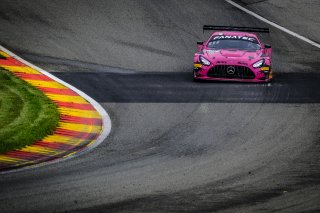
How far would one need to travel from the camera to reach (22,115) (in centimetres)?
1555

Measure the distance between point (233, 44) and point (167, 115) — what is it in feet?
19.2

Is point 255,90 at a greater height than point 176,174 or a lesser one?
greater

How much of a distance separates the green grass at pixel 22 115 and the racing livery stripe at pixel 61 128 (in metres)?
0.15

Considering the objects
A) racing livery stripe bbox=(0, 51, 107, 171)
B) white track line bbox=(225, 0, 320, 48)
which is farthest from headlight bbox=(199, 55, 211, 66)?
white track line bbox=(225, 0, 320, 48)

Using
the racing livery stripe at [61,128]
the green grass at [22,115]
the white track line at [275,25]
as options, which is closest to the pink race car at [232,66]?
the racing livery stripe at [61,128]

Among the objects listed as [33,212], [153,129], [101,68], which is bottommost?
[33,212]

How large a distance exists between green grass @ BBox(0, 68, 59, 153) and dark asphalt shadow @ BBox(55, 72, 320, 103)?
1.41 meters

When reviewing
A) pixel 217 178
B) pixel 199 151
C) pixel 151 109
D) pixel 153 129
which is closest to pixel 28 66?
pixel 151 109

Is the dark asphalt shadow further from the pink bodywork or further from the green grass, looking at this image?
the green grass

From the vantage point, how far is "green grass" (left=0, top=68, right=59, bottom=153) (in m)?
13.8

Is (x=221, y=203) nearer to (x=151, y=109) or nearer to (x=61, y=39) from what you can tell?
(x=151, y=109)

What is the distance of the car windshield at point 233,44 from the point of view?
21.5 meters

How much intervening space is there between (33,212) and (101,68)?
12091mm

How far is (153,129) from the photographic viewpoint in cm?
1504
